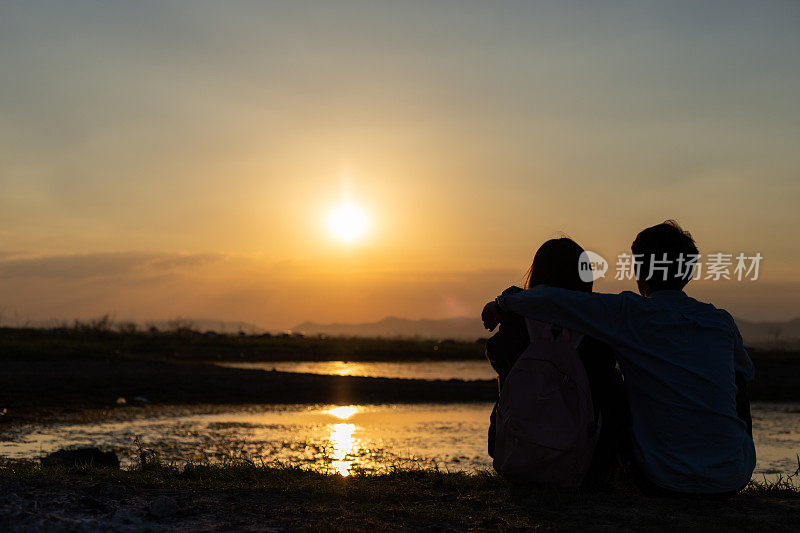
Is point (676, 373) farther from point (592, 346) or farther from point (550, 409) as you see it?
point (550, 409)

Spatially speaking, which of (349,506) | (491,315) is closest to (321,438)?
(349,506)

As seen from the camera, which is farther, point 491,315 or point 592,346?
point 491,315

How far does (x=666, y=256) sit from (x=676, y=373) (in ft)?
2.28

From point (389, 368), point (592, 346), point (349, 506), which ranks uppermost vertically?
point (592, 346)

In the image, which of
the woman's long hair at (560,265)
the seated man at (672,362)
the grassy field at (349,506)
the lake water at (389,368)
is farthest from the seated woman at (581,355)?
the lake water at (389,368)

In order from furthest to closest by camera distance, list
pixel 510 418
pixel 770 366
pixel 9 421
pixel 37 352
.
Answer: pixel 770 366 < pixel 37 352 < pixel 9 421 < pixel 510 418

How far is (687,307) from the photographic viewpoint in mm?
4242

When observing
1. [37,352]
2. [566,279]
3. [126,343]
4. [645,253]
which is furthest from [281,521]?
[126,343]

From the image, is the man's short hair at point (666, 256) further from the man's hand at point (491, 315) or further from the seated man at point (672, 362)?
the man's hand at point (491, 315)

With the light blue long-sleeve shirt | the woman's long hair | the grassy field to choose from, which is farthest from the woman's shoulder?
the grassy field

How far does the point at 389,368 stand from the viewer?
2827 centimetres

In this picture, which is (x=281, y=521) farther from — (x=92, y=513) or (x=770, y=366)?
(x=770, y=366)

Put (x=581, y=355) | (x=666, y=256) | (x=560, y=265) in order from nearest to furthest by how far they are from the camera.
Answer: (x=666, y=256) → (x=581, y=355) → (x=560, y=265)

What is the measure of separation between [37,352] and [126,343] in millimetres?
9258
